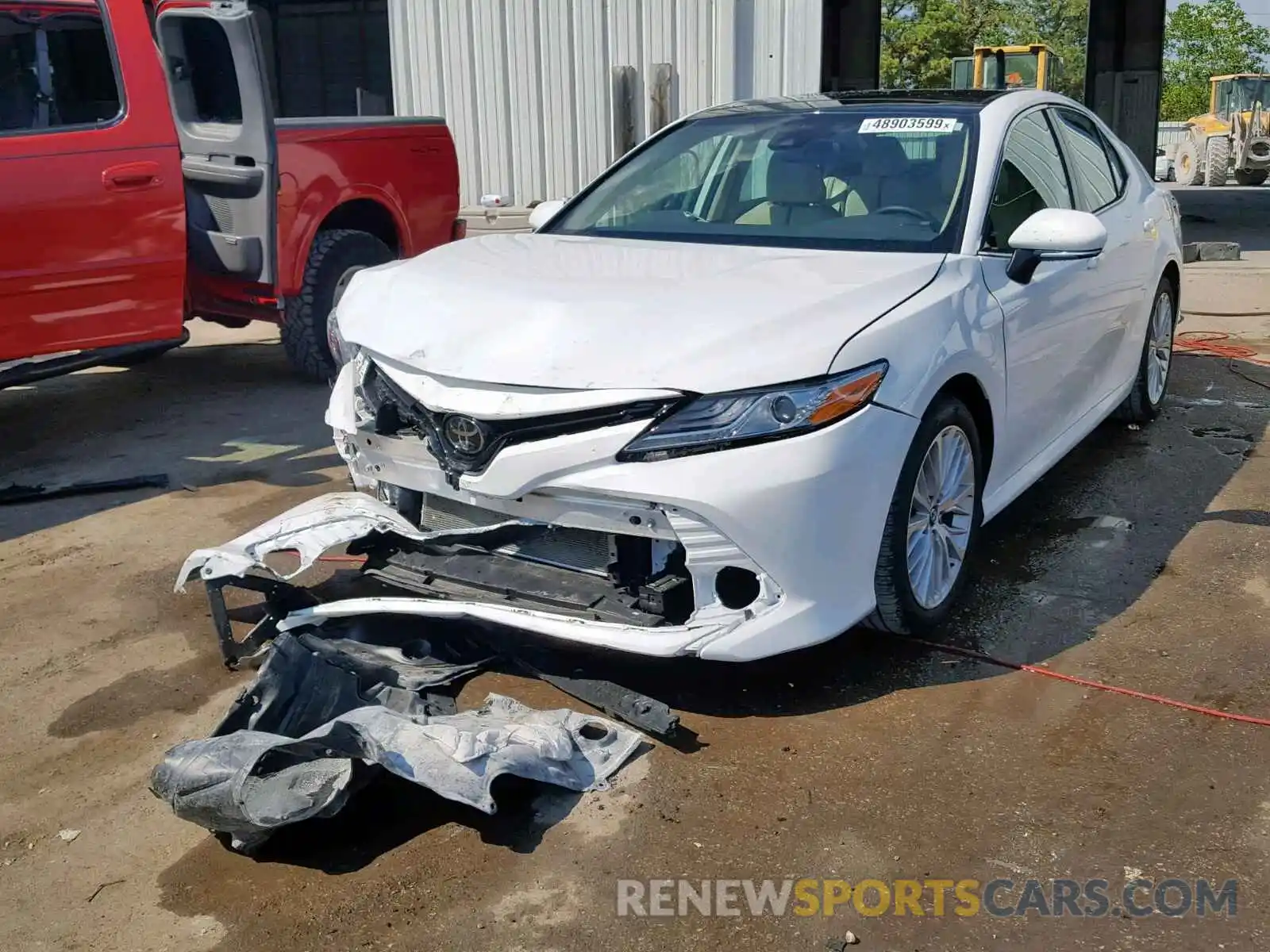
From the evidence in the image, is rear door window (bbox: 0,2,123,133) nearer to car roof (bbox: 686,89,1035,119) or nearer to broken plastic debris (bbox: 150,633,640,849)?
car roof (bbox: 686,89,1035,119)

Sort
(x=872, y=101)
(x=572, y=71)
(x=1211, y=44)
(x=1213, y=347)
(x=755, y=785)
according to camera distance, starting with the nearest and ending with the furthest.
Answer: (x=755, y=785), (x=872, y=101), (x=1213, y=347), (x=572, y=71), (x=1211, y=44)

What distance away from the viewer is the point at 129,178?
5922 mm

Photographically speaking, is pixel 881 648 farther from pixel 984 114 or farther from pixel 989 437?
pixel 984 114

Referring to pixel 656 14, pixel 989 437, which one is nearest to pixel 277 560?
pixel 989 437

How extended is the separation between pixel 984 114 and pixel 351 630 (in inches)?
105

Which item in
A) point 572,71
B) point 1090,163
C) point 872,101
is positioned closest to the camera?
point 872,101

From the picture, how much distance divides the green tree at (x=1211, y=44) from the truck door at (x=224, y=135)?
7552 cm

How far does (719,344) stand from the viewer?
323 cm

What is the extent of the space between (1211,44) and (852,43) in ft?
193

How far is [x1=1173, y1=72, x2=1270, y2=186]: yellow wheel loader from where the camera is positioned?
3294cm

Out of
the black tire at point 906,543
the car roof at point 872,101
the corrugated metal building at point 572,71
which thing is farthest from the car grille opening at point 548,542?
the corrugated metal building at point 572,71

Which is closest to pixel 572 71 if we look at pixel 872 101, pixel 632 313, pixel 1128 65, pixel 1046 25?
pixel 872 101

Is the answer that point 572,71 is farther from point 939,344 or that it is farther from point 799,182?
point 939,344

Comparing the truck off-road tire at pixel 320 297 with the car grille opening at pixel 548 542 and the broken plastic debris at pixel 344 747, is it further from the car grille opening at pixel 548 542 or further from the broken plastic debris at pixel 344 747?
the broken plastic debris at pixel 344 747
